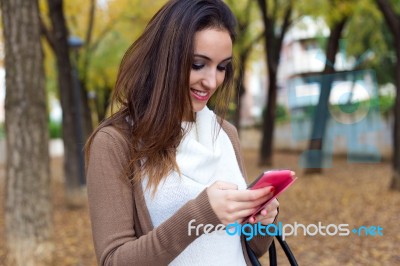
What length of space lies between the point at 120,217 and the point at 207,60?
17.9 inches

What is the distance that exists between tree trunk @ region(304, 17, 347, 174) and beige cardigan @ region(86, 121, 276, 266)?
458 inches

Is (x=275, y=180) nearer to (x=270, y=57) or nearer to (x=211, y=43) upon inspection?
(x=211, y=43)

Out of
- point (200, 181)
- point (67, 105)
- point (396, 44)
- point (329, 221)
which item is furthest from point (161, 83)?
point (67, 105)

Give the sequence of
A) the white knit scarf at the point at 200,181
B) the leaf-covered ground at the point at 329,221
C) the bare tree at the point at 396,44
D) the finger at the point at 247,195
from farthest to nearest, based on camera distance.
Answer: the bare tree at the point at 396,44
the leaf-covered ground at the point at 329,221
the white knit scarf at the point at 200,181
the finger at the point at 247,195

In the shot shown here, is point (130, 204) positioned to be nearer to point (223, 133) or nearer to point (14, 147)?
point (223, 133)

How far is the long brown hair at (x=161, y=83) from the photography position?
139 cm

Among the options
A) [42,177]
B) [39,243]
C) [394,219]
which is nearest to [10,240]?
[39,243]

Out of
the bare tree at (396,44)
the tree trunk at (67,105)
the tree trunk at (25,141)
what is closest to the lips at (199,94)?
the tree trunk at (25,141)

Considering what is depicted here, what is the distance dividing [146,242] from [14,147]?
4035mm

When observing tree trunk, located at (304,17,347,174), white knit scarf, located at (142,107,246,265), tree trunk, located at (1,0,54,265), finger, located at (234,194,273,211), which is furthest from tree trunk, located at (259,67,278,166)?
finger, located at (234,194,273,211)

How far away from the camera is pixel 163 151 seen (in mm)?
1438

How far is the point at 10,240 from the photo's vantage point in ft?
16.5

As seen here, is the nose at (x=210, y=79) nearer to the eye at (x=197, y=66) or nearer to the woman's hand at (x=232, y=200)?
the eye at (x=197, y=66)

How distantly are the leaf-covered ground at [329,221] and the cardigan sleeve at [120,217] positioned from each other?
433cm
